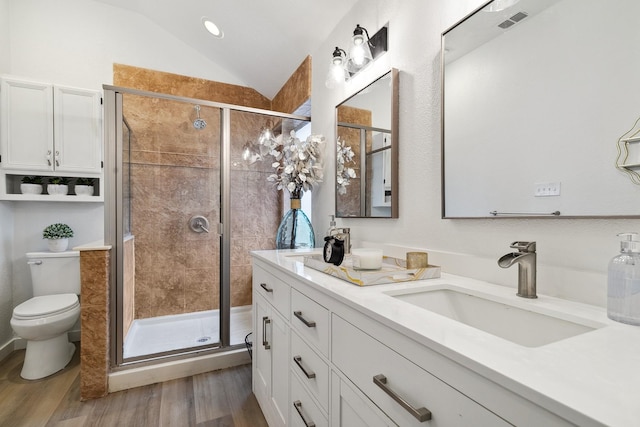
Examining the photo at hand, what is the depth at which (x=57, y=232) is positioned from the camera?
2.39 metres

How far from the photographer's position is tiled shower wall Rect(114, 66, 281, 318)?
2268 millimetres

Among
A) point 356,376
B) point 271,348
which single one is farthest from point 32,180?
point 356,376

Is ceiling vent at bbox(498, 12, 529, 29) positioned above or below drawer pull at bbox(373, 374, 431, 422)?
above

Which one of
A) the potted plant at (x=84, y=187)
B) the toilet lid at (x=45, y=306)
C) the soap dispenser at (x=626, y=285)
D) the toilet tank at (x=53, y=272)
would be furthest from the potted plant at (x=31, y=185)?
the soap dispenser at (x=626, y=285)

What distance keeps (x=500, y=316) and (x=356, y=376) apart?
0.43 m

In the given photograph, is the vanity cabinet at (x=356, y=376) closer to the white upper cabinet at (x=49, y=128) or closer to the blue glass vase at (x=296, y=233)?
the blue glass vase at (x=296, y=233)

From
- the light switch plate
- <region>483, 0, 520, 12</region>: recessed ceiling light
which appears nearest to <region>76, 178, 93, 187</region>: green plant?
<region>483, 0, 520, 12</region>: recessed ceiling light

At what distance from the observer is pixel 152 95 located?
2.01 m

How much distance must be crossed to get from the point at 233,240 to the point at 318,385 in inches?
64.9

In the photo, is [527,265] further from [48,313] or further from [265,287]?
[48,313]

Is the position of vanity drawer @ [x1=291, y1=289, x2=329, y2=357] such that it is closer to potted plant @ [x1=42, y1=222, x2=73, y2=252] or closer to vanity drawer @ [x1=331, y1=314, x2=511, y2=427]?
vanity drawer @ [x1=331, y1=314, x2=511, y2=427]

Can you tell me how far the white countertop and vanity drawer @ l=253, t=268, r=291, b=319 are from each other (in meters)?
0.54

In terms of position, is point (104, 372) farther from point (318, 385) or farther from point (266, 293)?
point (318, 385)

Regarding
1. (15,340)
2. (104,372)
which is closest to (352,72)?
(104,372)
